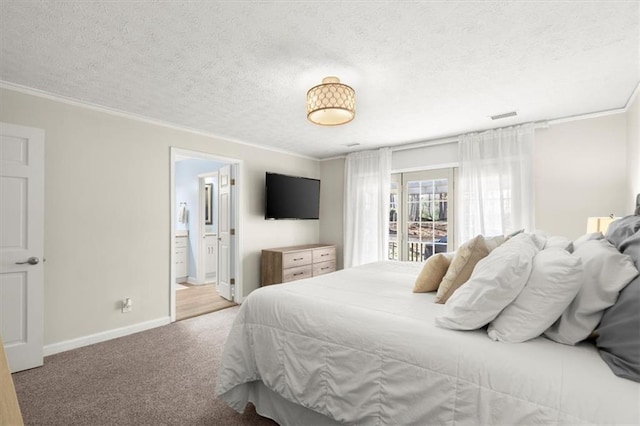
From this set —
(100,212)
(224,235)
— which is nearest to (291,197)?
(224,235)

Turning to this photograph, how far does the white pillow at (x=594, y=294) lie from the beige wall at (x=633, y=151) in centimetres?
228

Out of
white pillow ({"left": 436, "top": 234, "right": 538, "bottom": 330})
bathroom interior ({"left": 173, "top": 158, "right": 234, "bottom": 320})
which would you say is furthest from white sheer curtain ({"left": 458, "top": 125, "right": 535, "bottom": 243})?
bathroom interior ({"left": 173, "top": 158, "right": 234, "bottom": 320})

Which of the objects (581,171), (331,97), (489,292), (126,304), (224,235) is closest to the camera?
(489,292)

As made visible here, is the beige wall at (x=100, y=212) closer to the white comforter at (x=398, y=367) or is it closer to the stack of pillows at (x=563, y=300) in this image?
the white comforter at (x=398, y=367)

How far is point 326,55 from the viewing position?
85.6 inches

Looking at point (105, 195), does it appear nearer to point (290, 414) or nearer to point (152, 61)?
point (152, 61)

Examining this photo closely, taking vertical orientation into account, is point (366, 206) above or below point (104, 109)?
below

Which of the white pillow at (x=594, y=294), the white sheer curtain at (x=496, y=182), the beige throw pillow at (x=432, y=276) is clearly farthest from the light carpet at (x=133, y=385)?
the white sheer curtain at (x=496, y=182)

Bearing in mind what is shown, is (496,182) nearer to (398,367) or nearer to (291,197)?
(291,197)

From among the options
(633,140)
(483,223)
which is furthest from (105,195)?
(633,140)

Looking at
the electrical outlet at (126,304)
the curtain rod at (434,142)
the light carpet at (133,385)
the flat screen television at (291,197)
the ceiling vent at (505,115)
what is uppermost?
the ceiling vent at (505,115)

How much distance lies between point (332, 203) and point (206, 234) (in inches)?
105

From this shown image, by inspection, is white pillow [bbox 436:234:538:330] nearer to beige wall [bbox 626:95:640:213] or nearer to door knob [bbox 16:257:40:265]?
beige wall [bbox 626:95:640:213]

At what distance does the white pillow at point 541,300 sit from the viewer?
1163 millimetres
